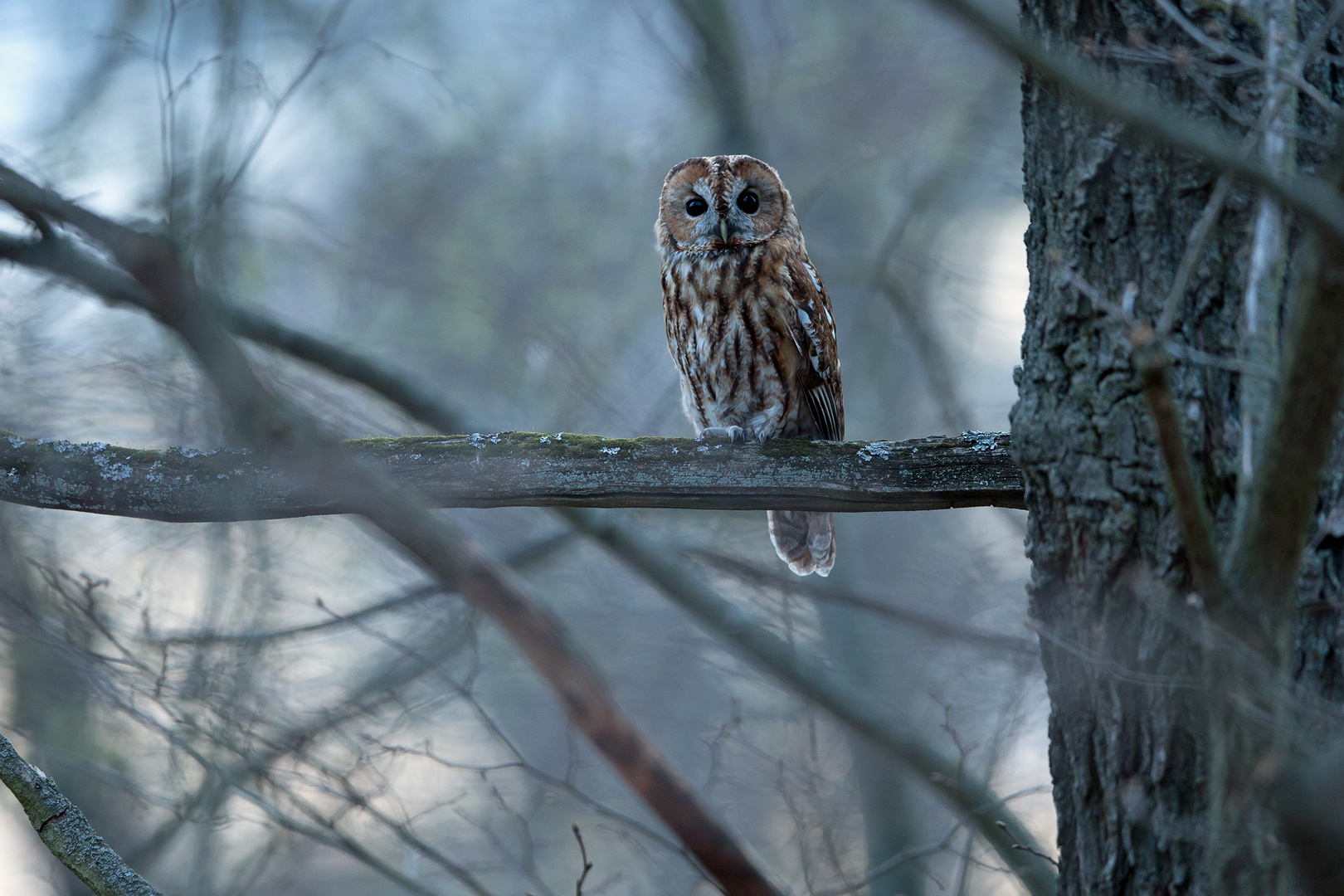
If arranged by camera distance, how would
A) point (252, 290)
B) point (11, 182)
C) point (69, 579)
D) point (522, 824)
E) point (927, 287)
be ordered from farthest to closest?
point (927, 287), point (252, 290), point (69, 579), point (522, 824), point (11, 182)

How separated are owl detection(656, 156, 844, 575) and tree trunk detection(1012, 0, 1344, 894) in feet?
5.76

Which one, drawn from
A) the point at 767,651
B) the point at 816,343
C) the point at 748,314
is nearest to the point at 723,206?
the point at 748,314

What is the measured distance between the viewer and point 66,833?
67.4 inches

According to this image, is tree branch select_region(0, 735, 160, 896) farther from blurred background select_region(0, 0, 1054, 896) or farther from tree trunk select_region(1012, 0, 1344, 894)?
tree trunk select_region(1012, 0, 1344, 894)

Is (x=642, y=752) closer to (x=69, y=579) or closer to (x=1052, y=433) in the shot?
(x=1052, y=433)

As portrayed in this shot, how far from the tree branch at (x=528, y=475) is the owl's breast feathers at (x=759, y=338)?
1159mm

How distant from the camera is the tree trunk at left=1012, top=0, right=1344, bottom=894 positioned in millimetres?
1514

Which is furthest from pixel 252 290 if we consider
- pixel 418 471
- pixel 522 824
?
pixel 522 824

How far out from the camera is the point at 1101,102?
3.47 ft

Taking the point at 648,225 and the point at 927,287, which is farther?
the point at 648,225

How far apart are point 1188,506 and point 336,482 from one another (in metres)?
0.84

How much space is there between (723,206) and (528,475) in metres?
1.70

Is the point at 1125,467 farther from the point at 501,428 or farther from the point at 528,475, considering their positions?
the point at 501,428

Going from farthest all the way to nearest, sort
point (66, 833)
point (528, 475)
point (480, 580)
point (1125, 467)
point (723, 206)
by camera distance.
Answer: point (723, 206), point (528, 475), point (66, 833), point (1125, 467), point (480, 580)
